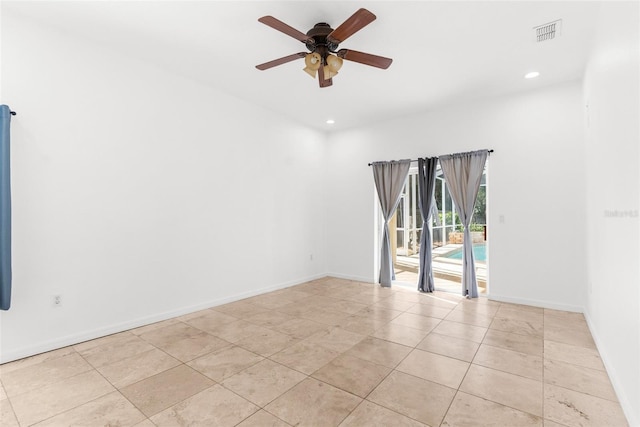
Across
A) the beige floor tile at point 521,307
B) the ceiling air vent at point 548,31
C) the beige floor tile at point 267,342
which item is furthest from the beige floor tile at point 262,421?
the ceiling air vent at point 548,31

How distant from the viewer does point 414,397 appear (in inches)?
82.0

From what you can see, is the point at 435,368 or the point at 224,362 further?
the point at 224,362

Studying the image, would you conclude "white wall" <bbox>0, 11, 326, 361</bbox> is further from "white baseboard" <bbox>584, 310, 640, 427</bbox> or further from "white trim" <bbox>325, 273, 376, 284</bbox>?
"white baseboard" <bbox>584, 310, 640, 427</bbox>

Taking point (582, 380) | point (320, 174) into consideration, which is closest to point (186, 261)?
point (320, 174)

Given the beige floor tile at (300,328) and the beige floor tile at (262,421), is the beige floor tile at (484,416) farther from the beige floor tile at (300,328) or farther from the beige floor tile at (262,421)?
the beige floor tile at (300,328)

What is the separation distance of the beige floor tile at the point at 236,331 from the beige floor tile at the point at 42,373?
111 centimetres

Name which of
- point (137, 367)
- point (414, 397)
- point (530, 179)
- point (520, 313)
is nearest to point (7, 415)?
point (137, 367)

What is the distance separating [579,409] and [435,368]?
0.90 meters

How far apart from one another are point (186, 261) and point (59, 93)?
7.00 ft

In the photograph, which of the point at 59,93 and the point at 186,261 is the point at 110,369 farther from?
the point at 59,93

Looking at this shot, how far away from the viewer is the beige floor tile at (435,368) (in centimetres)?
231

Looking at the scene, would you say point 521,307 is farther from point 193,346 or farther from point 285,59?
point 285,59

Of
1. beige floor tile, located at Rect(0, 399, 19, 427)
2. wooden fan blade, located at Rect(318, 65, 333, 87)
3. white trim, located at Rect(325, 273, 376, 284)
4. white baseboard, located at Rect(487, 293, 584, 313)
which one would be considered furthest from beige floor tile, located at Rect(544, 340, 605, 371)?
beige floor tile, located at Rect(0, 399, 19, 427)

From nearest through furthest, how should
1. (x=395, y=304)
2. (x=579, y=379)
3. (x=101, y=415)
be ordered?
(x=101, y=415)
(x=579, y=379)
(x=395, y=304)
